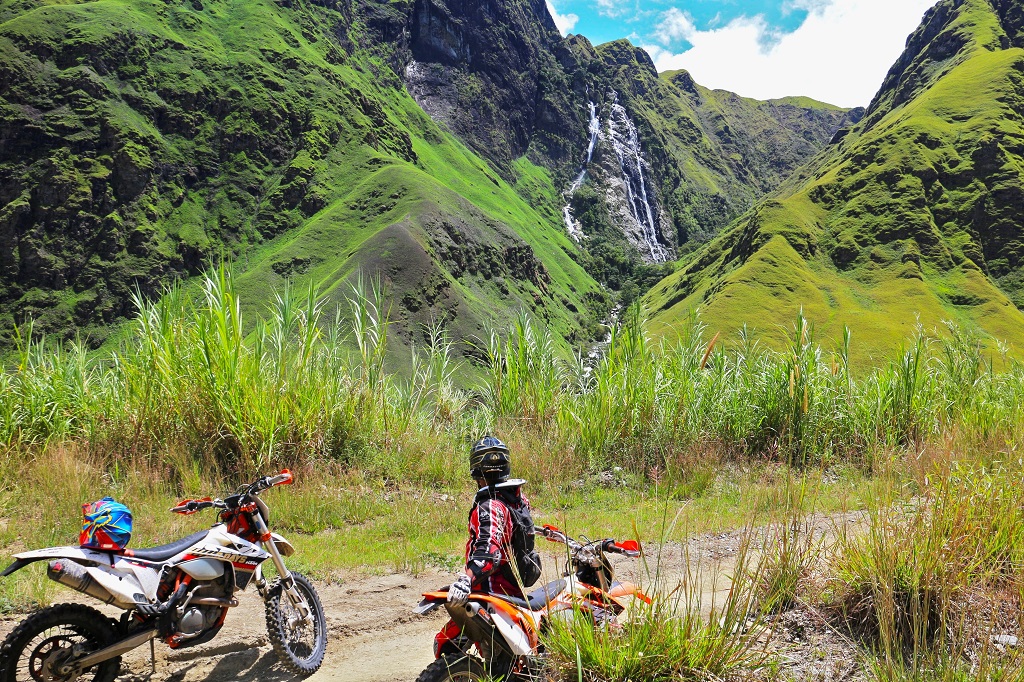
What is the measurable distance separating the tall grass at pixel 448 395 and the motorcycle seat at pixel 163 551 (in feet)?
10.2

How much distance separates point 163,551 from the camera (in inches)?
153

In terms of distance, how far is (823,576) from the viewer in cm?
418

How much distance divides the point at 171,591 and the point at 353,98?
152640mm

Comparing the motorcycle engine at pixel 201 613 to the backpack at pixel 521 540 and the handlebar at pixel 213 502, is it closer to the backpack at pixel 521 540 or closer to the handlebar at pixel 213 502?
the handlebar at pixel 213 502

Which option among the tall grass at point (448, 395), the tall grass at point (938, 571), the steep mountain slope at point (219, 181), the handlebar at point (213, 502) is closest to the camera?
the tall grass at point (938, 571)

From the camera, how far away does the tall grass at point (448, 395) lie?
7441 mm

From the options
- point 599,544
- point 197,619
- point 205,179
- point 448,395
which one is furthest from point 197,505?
point 205,179

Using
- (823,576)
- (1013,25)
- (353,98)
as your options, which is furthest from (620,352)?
(1013,25)

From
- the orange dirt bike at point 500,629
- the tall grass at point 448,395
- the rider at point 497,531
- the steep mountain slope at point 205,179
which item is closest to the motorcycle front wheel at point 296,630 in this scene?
the orange dirt bike at point 500,629

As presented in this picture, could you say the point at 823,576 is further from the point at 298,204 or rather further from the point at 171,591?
the point at 298,204

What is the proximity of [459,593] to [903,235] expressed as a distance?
124041 millimetres

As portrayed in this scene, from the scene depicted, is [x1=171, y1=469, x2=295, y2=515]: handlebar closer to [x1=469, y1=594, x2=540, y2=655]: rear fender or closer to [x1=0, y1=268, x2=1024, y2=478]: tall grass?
[x1=469, y1=594, x2=540, y2=655]: rear fender

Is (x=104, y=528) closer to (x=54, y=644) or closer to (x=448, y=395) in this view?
(x=54, y=644)

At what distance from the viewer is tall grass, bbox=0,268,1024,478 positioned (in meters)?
7.44
